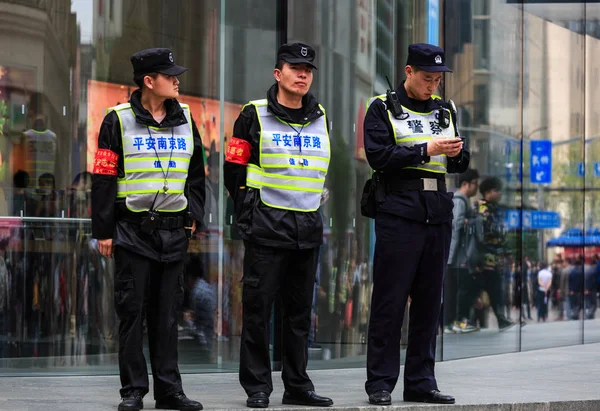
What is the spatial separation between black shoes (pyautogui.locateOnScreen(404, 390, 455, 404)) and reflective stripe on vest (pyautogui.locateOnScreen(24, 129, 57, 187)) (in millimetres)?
3327

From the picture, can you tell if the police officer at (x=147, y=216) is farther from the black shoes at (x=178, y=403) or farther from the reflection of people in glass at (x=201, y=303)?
the reflection of people in glass at (x=201, y=303)

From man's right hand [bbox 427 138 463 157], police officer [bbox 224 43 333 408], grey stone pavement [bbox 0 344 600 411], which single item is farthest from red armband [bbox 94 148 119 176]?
man's right hand [bbox 427 138 463 157]

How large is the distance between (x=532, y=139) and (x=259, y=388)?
618cm

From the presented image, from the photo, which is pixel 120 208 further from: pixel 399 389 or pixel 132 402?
pixel 399 389

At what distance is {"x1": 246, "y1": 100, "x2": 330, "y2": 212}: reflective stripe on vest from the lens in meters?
6.85

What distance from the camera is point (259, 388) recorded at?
270 inches

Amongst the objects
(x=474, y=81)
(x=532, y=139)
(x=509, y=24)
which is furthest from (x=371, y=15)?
(x=532, y=139)

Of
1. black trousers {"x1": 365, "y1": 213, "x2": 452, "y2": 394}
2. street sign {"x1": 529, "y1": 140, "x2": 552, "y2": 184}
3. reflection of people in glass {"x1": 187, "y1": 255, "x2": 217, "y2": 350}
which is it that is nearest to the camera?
black trousers {"x1": 365, "y1": 213, "x2": 452, "y2": 394}

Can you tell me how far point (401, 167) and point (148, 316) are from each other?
5.33 ft

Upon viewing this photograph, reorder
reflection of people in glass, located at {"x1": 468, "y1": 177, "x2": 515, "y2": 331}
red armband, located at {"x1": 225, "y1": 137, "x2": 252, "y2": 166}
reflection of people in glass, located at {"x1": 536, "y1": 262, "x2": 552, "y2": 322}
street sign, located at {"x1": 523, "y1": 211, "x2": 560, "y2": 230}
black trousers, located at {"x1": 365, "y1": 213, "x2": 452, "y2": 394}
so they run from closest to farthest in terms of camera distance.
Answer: red armband, located at {"x1": 225, "y1": 137, "x2": 252, "y2": 166} < black trousers, located at {"x1": 365, "y1": 213, "x2": 452, "y2": 394} < reflection of people in glass, located at {"x1": 468, "y1": 177, "x2": 515, "y2": 331} < street sign, located at {"x1": 523, "y1": 211, "x2": 560, "y2": 230} < reflection of people in glass, located at {"x1": 536, "y1": 262, "x2": 552, "y2": 322}

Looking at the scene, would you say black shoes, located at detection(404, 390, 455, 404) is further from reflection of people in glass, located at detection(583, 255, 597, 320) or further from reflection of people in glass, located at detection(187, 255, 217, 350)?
reflection of people in glass, located at detection(583, 255, 597, 320)

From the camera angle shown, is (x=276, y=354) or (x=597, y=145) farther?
(x=597, y=145)

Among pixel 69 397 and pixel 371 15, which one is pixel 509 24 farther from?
pixel 69 397

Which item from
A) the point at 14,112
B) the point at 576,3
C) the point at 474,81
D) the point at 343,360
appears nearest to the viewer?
the point at 14,112
